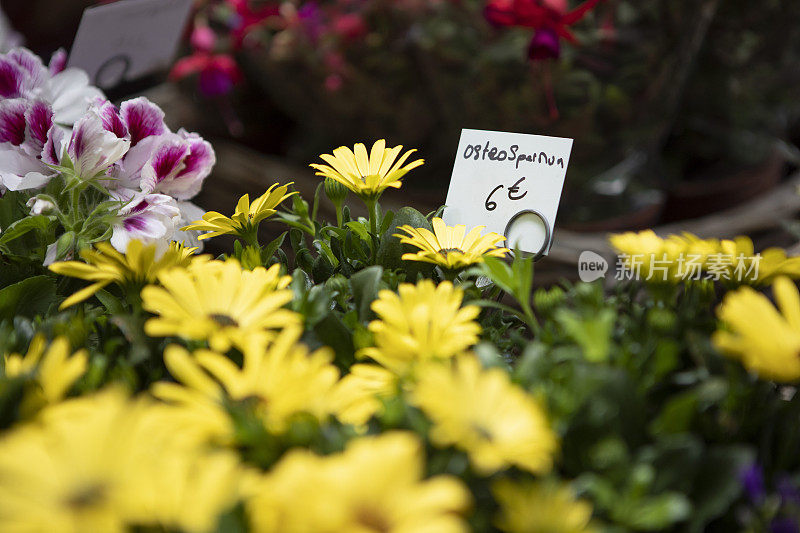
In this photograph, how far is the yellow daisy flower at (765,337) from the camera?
0.26m

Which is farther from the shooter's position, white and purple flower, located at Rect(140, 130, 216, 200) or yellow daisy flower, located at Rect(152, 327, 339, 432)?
white and purple flower, located at Rect(140, 130, 216, 200)

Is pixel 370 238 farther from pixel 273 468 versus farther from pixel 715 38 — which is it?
pixel 715 38

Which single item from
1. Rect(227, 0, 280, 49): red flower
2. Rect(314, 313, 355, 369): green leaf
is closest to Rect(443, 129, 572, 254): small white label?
Rect(314, 313, 355, 369): green leaf

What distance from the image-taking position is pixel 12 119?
0.46 meters

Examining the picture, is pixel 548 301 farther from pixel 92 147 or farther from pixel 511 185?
pixel 92 147

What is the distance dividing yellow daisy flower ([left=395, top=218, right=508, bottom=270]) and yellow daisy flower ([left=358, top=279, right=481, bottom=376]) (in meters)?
0.05

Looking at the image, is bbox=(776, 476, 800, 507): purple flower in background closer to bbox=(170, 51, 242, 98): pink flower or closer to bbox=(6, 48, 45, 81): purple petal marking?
bbox=(6, 48, 45, 81): purple petal marking

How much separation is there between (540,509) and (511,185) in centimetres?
28

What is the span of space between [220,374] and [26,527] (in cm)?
Result: 9

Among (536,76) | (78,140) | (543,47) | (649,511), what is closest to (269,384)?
(649,511)

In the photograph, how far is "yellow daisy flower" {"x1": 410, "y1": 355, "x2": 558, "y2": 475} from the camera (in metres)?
0.23

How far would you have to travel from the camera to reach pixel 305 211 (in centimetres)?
46

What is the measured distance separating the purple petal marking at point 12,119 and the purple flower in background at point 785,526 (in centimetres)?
48

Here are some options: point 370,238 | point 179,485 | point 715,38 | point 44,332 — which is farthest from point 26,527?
point 715,38
